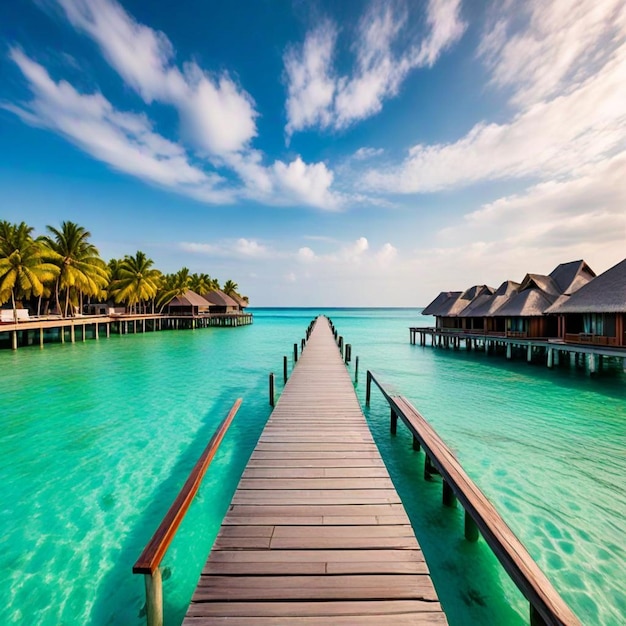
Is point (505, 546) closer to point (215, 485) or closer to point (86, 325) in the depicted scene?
point (215, 485)

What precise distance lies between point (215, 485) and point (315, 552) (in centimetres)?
395

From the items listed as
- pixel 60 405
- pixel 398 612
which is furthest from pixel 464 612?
pixel 60 405

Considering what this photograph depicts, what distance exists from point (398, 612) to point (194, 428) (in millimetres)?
8235

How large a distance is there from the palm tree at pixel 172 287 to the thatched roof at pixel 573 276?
4567 cm

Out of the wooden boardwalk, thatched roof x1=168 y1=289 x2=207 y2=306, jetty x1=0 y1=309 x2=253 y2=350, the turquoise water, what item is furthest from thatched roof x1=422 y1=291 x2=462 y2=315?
thatched roof x1=168 y1=289 x2=207 y2=306

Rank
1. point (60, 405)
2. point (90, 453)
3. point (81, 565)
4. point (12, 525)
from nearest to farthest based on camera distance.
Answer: point (81, 565)
point (12, 525)
point (90, 453)
point (60, 405)

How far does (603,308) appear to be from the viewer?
15102 mm

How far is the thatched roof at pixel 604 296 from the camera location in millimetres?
14750

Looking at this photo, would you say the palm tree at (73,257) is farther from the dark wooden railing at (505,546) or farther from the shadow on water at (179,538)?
the dark wooden railing at (505,546)

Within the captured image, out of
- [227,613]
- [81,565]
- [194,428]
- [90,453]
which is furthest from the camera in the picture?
[194,428]

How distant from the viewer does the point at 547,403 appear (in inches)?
466

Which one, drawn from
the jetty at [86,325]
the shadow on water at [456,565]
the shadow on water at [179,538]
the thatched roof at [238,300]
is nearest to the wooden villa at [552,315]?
the shadow on water at [456,565]

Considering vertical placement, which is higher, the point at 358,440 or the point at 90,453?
the point at 358,440

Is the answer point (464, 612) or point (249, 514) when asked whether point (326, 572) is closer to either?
point (249, 514)
